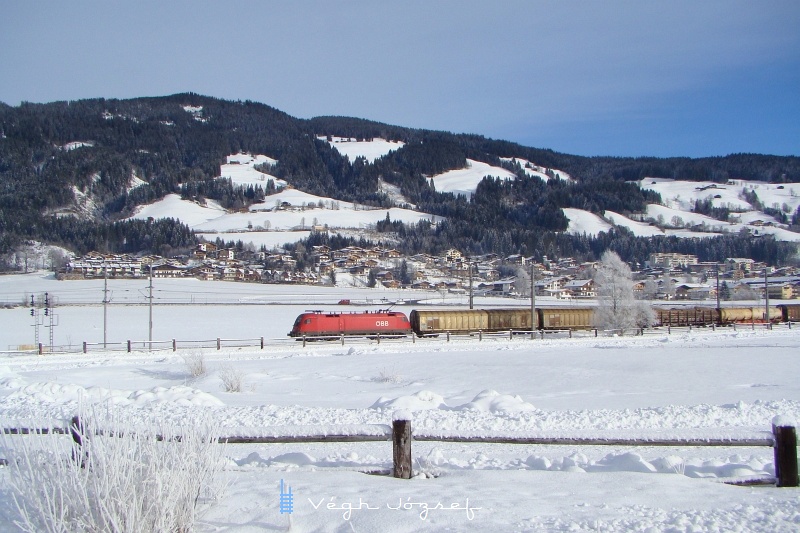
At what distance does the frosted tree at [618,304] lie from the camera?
176ft

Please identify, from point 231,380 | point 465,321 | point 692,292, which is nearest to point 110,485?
point 231,380

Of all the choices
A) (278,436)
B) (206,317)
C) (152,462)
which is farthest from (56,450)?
(206,317)

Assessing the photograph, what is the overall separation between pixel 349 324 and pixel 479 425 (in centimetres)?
3376

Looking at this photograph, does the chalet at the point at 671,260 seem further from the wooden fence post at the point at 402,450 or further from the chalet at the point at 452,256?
the wooden fence post at the point at 402,450

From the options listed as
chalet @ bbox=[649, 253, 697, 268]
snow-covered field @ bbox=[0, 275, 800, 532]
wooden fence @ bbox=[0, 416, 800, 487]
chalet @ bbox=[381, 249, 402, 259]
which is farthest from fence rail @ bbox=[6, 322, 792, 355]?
chalet @ bbox=[649, 253, 697, 268]

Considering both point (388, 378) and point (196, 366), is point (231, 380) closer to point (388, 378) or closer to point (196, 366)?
point (196, 366)

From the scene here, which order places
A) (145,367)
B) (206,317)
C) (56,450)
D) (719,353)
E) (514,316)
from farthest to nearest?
(206,317) < (514,316) < (719,353) < (145,367) < (56,450)

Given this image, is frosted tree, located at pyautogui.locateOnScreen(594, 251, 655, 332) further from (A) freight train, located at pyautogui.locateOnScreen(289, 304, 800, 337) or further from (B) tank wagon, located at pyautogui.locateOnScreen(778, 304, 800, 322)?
(B) tank wagon, located at pyautogui.locateOnScreen(778, 304, 800, 322)

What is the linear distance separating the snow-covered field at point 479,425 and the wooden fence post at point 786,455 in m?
A: 0.15

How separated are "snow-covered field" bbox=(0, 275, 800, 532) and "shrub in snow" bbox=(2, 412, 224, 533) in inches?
19.3

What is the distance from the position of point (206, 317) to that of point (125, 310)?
954 cm

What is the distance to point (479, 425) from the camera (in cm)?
1038

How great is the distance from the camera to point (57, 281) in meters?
96.8

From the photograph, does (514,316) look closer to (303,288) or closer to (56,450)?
(56,450)
